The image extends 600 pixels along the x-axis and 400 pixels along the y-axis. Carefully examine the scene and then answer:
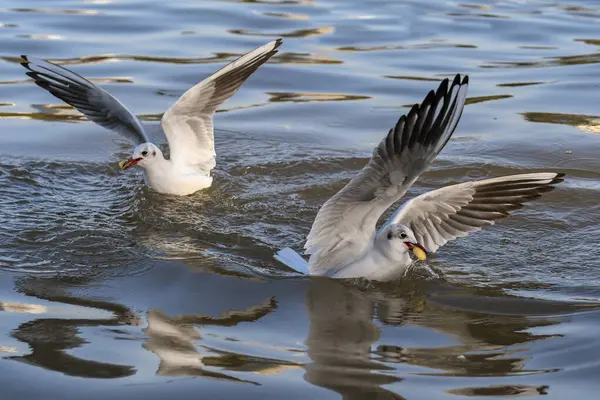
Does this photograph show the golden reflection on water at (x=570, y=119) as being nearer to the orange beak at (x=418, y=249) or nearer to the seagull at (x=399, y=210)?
the seagull at (x=399, y=210)

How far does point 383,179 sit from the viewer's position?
673 cm

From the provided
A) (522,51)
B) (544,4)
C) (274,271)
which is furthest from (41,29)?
(274,271)

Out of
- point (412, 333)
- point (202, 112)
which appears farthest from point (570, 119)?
point (412, 333)

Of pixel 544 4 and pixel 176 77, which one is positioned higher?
pixel 544 4


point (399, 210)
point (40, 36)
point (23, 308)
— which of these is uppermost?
point (40, 36)

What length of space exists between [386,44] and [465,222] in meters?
8.18

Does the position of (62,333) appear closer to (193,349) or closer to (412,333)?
→ (193,349)

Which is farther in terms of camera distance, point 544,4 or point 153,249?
point 544,4

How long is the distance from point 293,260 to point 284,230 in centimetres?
101

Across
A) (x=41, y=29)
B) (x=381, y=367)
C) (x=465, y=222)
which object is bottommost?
(x=381, y=367)

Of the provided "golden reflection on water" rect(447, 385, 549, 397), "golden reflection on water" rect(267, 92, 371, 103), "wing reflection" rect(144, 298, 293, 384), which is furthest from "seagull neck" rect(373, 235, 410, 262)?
"golden reflection on water" rect(267, 92, 371, 103)

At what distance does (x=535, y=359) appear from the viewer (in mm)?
5684

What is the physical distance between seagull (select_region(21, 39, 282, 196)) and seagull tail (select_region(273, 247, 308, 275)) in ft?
7.45

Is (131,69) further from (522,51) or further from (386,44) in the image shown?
(522,51)
